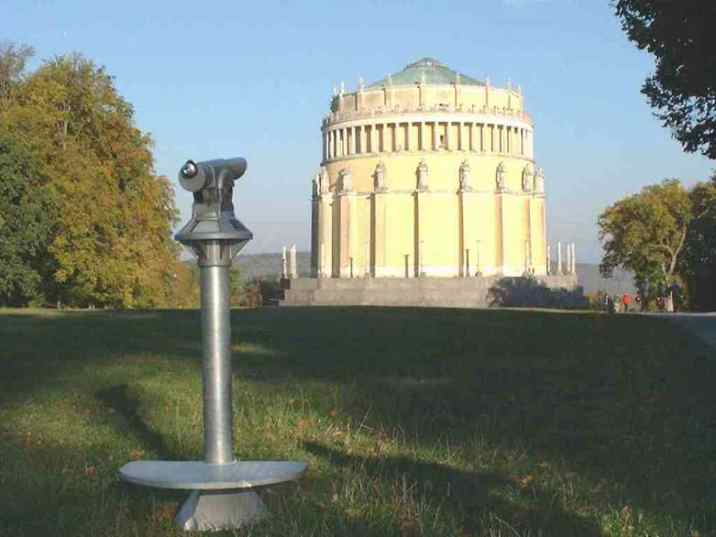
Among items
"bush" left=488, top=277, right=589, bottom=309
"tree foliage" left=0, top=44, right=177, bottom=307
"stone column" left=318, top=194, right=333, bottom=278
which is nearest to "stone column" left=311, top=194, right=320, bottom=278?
"stone column" left=318, top=194, right=333, bottom=278

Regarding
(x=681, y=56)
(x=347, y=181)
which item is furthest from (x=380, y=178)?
(x=681, y=56)

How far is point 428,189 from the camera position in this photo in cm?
8562

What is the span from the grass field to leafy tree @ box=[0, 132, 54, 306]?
23515mm

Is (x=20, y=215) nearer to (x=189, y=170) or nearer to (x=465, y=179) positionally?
(x=189, y=170)

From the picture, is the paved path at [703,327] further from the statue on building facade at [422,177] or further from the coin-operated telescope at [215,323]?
the statue on building facade at [422,177]

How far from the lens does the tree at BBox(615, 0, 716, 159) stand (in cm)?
1691

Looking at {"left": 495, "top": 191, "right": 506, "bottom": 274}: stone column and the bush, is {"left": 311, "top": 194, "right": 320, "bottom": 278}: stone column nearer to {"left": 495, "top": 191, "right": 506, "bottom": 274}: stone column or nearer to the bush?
{"left": 495, "top": 191, "right": 506, "bottom": 274}: stone column

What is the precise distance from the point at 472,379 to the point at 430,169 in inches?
2868

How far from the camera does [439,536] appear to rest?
20.1 ft

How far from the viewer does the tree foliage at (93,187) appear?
4459 cm

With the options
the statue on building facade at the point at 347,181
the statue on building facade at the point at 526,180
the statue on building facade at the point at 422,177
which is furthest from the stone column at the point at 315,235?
the statue on building facade at the point at 526,180

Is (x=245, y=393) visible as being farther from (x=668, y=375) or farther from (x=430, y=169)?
(x=430, y=169)

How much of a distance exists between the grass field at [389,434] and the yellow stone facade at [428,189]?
66.2 metres

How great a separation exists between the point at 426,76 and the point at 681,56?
246 feet
